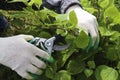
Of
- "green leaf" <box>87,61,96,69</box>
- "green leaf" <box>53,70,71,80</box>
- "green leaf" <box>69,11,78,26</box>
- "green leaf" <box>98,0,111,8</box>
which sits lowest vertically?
"green leaf" <box>53,70,71,80</box>

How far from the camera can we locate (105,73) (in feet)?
3.93

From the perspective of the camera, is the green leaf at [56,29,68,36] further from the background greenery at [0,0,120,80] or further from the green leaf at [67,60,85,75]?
the green leaf at [67,60,85,75]

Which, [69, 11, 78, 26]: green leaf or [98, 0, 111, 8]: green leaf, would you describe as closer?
[69, 11, 78, 26]: green leaf

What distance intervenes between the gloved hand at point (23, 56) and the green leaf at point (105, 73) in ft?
0.60

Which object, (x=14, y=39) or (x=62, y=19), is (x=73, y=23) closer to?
(x=62, y=19)

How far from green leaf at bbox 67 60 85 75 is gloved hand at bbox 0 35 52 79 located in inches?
3.2

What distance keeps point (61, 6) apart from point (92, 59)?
0.36 metres

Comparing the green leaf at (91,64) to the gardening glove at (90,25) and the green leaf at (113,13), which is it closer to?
the gardening glove at (90,25)

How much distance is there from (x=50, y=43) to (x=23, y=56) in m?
0.12

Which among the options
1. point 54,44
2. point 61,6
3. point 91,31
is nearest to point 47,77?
point 54,44

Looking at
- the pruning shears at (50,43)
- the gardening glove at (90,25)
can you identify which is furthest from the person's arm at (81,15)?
the pruning shears at (50,43)

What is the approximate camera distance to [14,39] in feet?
4.31

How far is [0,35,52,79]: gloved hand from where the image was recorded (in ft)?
4.12

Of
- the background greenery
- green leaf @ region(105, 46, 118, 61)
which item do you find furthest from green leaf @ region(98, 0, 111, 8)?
green leaf @ region(105, 46, 118, 61)
